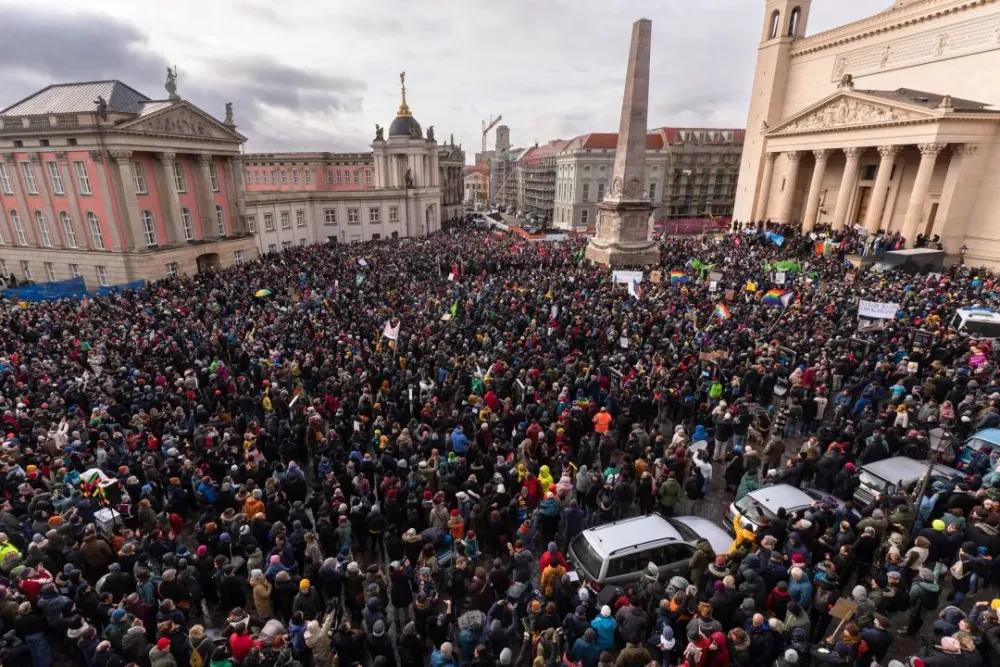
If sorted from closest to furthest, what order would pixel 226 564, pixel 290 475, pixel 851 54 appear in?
pixel 226 564
pixel 290 475
pixel 851 54

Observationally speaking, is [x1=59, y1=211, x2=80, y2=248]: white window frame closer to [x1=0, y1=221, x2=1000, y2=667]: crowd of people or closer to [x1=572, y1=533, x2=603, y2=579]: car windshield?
[x1=0, y1=221, x2=1000, y2=667]: crowd of people

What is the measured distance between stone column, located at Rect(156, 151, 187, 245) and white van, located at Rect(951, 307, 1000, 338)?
4071 centimetres

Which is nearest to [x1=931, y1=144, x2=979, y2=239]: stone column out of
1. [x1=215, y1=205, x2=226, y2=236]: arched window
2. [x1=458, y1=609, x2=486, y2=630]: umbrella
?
[x1=458, y1=609, x2=486, y2=630]: umbrella

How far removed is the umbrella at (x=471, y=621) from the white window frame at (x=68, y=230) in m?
37.4

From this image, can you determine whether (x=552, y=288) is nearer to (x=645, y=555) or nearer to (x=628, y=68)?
(x=628, y=68)

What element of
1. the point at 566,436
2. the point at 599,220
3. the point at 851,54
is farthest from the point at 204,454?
the point at 851,54

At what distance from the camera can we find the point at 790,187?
4109cm

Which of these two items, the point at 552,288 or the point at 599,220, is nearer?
the point at 552,288

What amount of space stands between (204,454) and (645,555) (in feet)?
28.2

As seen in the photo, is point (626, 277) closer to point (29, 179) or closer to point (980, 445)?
point (980, 445)

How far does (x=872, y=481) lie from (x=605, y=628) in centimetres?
636

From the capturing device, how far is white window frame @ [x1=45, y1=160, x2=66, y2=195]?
30812 millimetres

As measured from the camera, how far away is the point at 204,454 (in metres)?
10.2

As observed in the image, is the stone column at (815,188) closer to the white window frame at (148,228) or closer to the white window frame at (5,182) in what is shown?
the white window frame at (148,228)
